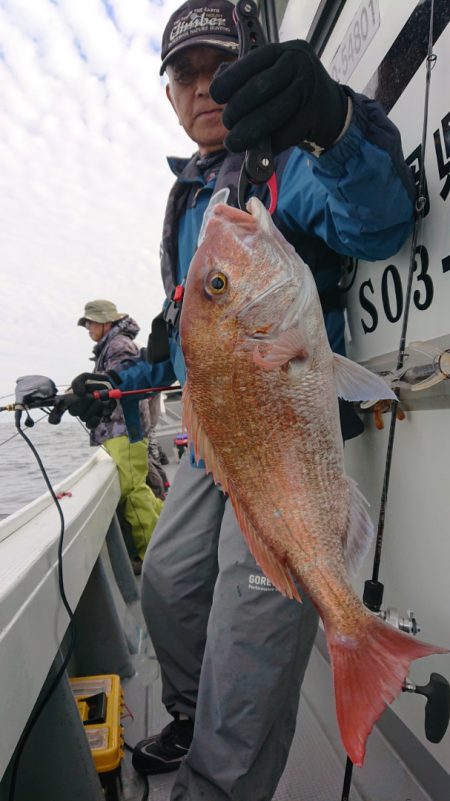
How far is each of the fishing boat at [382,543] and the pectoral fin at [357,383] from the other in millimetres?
226

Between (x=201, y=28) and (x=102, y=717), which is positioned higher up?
(x=201, y=28)

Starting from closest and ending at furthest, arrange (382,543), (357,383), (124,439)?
(357,383) → (382,543) → (124,439)

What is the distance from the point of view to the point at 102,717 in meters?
1.85

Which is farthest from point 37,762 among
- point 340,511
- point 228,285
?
point 228,285

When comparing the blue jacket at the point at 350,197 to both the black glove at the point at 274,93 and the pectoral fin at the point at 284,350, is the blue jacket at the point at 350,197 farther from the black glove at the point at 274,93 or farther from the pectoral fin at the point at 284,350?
the pectoral fin at the point at 284,350

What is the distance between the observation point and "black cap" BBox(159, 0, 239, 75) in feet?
5.76

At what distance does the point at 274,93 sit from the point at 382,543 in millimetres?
1393

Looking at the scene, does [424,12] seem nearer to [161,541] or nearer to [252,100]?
[252,100]

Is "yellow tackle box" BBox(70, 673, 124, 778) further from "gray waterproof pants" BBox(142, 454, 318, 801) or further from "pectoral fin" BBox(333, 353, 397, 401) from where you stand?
"pectoral fin" BBox(333, 353, 397, 401)

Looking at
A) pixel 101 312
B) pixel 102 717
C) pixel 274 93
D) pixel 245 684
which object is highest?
pixel 101 312

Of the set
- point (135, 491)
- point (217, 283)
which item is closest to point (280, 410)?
Answer: point (217, 283)

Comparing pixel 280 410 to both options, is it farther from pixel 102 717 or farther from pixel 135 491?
pixel 135 491

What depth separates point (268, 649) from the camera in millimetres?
1443

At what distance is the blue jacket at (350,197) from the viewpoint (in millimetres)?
1179
